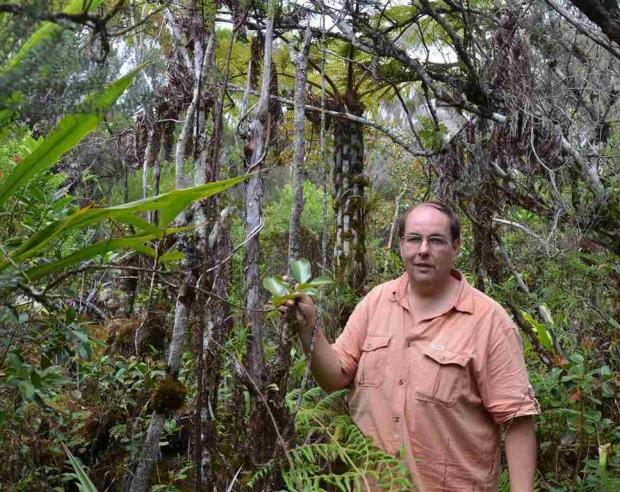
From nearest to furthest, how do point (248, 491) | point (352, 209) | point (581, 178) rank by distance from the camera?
point (248, 491), point (581, 178), point (352, 209)

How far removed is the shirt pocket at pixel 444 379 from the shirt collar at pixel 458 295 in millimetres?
228

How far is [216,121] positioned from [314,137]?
4.71 meters

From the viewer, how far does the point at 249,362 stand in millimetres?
3410

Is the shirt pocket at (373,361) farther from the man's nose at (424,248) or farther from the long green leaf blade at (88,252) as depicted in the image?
the long green leaf blade at (88,252)

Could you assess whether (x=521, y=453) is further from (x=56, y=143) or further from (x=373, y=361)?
(x=56, y=143)

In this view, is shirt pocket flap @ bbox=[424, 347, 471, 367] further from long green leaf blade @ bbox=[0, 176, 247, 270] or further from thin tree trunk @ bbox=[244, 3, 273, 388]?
long green leaf blade @ bbox=[0, 176, 247, 270]

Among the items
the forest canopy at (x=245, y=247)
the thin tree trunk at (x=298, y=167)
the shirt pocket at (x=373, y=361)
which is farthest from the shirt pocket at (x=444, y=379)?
the thin tree trunk at (x=298, y=167)

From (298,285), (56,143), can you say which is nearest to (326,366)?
(298,285)

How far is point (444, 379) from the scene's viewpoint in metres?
2.71

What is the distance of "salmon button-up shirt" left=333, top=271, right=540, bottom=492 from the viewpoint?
266 cm

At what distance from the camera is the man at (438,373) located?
2.66m

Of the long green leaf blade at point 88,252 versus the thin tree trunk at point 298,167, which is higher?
the thin tree trunk at point 298,167

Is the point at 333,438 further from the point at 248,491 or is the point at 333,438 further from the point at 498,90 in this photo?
the point at 498,90

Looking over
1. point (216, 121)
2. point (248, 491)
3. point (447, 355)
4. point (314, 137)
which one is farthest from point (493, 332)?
point (314, 137)
